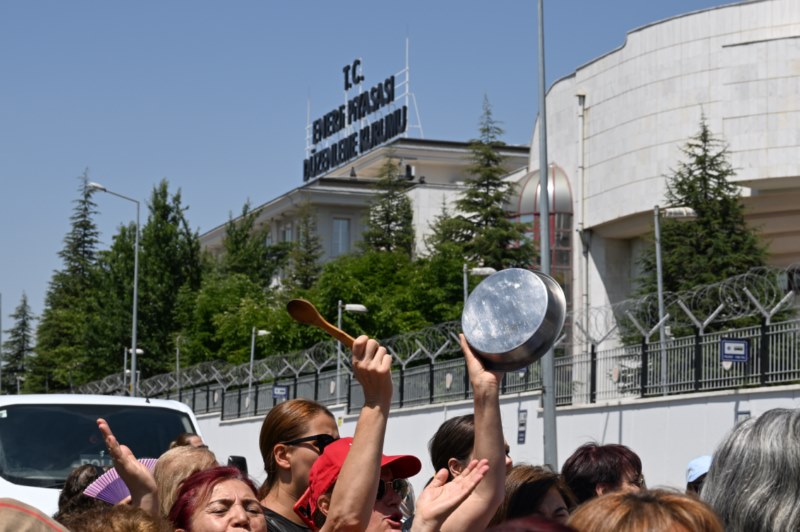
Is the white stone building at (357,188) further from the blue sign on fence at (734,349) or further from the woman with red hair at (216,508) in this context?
the woman with red hair at (216,508)

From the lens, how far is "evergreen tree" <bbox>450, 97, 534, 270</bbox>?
56.2 metres

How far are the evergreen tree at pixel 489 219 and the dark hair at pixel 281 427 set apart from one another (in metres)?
49.5

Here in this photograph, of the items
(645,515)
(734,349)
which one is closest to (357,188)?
(734,349)

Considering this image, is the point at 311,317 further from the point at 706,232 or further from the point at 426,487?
the point at 706,232

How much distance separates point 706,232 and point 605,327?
17533mm

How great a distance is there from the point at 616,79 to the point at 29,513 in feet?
174

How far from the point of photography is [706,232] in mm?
45562

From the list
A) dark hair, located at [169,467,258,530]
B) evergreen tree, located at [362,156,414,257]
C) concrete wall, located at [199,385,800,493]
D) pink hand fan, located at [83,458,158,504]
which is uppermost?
evergreen tree, located at [362,156,414,257]

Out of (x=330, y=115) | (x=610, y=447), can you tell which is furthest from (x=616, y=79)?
(x=610, y=447)

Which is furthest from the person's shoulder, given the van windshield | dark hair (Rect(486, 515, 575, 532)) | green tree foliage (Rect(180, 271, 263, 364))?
green tree foliage (Rect(180, 271, 263, 364))

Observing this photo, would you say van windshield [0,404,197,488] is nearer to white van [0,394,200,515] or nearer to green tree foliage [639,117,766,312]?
white van [0,394,200,515]

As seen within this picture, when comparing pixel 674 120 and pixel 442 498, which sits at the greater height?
pixel 674 120

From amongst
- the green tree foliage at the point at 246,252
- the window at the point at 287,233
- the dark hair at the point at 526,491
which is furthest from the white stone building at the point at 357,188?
the dark hair at the point at 526,491

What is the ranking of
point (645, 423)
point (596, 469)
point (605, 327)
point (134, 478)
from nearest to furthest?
point (134, 478), point (596, 469), point (645, 423), point (605, 327)
